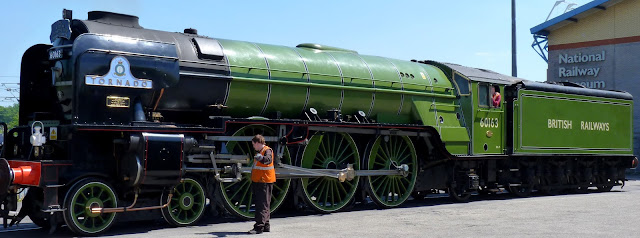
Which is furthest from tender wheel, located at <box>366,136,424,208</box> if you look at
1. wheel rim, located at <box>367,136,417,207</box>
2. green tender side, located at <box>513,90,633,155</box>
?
green tender side, located at <box>513,90,633,155</box>

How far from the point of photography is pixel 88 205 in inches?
350

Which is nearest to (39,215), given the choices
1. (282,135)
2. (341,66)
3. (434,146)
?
(282,135)

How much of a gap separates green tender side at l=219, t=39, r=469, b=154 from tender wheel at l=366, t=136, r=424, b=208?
1.52 ft

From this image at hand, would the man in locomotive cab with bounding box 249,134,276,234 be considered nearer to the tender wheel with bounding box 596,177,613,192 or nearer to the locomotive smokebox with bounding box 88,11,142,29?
the locomotive smokebox with bounding box 88,11,142,29

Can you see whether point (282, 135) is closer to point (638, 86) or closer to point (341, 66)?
point (341, 66)

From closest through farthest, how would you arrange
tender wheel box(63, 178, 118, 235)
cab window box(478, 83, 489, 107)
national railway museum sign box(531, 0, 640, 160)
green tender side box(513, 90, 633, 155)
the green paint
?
tender wheel box(63, 178, 118, 235) < the green paint < cab window box(478, 83, 489, 107) < green tender side box(513, 90, 633, 155) < national railway museum sign box(531, 0, 640, 160)

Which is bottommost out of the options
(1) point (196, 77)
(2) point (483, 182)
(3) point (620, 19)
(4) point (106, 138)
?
(2) point (483, 182)

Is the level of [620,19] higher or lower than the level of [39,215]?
higher

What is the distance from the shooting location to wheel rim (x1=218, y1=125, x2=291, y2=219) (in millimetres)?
10648

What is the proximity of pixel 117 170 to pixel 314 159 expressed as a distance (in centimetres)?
383

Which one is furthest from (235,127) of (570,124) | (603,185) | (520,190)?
(603,185)

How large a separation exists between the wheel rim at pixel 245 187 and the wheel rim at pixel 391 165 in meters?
1.91

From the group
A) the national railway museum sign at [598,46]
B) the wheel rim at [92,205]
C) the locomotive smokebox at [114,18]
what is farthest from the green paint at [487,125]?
the national railway museum sign at [598,46]

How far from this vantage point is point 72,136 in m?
A: 9.08
